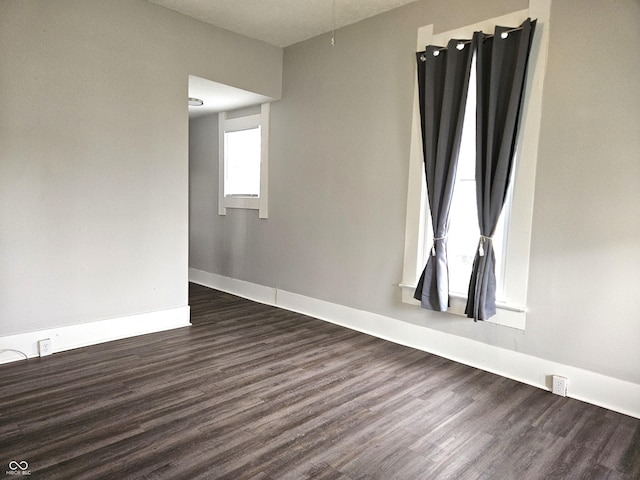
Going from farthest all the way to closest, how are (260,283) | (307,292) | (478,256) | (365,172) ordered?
(260,283) < (307,292) < (365,172) < (478,256)

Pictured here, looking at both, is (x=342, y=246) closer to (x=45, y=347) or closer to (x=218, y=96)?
(x=218, y=96)

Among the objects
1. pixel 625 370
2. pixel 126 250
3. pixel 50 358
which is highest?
pixel 126 250

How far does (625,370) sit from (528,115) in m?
1.80

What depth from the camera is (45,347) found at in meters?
3.23

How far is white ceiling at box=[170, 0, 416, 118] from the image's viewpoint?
12.0 ft

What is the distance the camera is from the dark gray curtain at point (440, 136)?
322 centimetres

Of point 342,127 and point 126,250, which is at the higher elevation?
point 342,127

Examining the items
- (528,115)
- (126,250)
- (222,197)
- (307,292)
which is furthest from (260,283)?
(528,115)

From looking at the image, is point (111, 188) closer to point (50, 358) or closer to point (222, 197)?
point (50, 358)

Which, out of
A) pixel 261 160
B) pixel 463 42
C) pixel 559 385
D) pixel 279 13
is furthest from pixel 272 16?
pixel 559 385

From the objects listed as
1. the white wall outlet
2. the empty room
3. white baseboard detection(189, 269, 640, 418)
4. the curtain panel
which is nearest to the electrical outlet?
the empty room

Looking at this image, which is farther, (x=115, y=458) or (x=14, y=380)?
(x=14, y=380)

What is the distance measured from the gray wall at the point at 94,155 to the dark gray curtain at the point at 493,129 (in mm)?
2586

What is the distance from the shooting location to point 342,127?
417 cm
